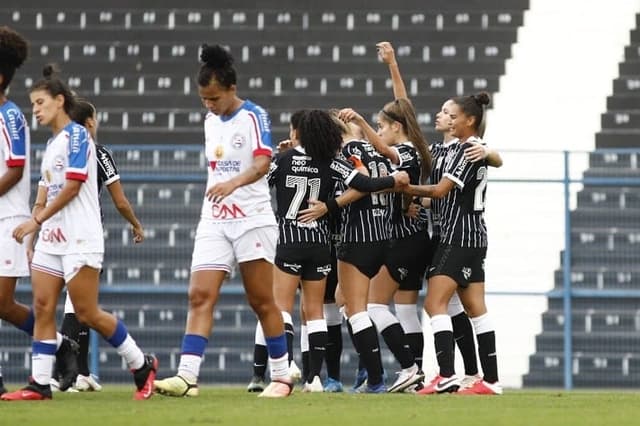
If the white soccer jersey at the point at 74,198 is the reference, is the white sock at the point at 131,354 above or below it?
below

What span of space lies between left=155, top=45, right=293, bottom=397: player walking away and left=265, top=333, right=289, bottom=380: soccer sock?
0.31m

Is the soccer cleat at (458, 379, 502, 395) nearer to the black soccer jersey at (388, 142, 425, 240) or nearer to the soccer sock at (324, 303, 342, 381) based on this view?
the black soccer jersey at (388, 142, 425, 240)

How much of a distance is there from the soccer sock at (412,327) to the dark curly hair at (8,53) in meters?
3.25

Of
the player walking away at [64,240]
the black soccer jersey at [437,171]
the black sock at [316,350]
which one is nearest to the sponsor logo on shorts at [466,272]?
the black soccer jersey at [437,171]

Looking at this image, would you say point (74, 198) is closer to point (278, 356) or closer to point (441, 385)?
point (278, 356)

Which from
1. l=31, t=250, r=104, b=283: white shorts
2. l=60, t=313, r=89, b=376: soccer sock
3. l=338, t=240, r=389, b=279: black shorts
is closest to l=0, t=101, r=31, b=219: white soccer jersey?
l=31, t=250, r=104, b=283: white shorts

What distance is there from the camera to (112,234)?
51.4ft

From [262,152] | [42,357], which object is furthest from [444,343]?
[42,357]

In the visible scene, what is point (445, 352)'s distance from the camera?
953 centimetres

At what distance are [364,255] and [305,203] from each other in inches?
19.1

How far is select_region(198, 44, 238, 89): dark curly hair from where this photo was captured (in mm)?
8250

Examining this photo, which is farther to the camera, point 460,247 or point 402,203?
point 402,203

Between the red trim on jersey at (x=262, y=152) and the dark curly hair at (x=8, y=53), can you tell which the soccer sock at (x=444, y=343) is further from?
the dark curly hair at (x=8, y=53)

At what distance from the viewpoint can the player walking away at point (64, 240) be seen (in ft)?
26.4
